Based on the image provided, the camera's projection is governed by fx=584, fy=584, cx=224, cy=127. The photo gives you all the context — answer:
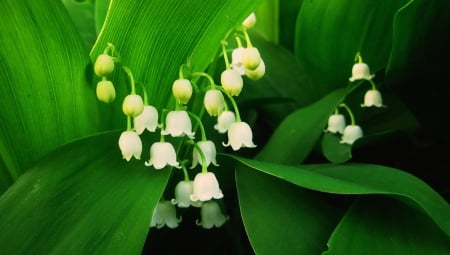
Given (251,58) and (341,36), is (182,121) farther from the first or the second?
(341,36)

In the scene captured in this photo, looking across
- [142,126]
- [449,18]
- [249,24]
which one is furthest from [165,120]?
Answer: [449,18]

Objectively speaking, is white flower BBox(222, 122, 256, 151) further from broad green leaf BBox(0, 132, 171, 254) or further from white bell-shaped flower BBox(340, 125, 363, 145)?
white bell-shaped flower BBox(340, 125, 363, 145)

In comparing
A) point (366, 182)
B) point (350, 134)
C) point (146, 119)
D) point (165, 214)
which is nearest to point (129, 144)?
point (146, 119)

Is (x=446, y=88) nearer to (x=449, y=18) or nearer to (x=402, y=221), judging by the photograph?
(x=449, y=18)

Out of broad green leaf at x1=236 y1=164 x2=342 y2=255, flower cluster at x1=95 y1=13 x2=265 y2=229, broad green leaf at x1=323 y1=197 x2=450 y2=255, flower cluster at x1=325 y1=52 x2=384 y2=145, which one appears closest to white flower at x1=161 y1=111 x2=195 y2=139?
flower cluster at x1=95 y1=13 x2=265 y2=229

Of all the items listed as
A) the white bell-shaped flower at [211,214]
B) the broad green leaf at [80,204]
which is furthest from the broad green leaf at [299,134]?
the broad green leaf at [80,204]

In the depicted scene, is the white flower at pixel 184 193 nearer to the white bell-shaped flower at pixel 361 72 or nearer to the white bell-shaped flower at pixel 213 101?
the white bell-shaped flower at pixel 213 101
